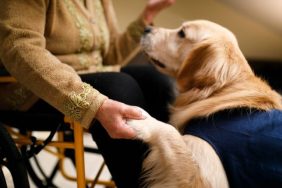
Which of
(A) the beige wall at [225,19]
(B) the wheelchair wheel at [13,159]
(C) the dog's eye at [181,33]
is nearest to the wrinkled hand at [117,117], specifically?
(B) the wheelchair wheel at [13,159]

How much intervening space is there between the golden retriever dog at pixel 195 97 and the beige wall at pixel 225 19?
941mm

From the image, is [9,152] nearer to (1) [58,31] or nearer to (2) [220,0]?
(1) [58,31]

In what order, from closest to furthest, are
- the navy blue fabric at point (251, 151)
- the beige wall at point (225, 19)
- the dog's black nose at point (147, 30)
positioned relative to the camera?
the navy blue fabric at point (251, 151) < the dog's black nose at point (147, 30) < the beige wall at point (225, 19)

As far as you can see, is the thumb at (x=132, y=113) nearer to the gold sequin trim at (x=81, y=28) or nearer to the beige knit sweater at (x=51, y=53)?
the beige knit sweater at (x=51, y=53)

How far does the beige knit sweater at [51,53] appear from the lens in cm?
77

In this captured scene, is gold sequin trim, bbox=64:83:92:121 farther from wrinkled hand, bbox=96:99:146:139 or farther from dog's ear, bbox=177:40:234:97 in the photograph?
dog's ear, bbox=177:40:234:97

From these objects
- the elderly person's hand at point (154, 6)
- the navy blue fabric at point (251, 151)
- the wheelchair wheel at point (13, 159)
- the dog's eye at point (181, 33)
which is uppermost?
the elderly person's hand at point (154, 6)

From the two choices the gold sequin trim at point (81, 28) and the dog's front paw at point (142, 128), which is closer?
the dog's front paw at point (142, 128)

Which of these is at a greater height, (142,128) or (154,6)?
(154,6)

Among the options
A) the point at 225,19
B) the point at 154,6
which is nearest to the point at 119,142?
the point at 154,6

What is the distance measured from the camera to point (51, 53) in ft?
2.98

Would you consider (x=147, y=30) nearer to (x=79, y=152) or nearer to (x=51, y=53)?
(x=51, y=53)

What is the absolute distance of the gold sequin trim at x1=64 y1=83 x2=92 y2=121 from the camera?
75 cm

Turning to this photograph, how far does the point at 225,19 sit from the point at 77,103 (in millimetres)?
1556
